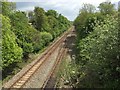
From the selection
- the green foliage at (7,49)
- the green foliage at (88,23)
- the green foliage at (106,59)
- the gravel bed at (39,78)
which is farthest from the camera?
the green foliage at (88,23)

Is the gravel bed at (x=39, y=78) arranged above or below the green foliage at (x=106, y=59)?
below

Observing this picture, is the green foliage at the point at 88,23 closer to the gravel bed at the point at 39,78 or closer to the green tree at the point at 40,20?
the gravel bed at the point at 39,78

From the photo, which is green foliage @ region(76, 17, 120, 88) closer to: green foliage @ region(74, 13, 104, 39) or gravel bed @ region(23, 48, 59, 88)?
gravel bed @ region(23, 48, 59, 88)

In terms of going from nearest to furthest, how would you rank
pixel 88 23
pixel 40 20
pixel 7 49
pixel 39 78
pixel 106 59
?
pixel 106 59 < pixel 39 78 < pixel 7 49 < pixel 88 23 < pixel 40 20

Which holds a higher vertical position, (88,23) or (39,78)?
(88,23)

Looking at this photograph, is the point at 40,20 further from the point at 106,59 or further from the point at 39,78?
the point at 106,59

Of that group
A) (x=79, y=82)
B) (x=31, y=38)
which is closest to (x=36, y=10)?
(x=31, y=38)

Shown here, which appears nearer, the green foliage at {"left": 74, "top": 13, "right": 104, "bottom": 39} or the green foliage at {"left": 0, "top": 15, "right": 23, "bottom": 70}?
the green foliage at {"left": 0, "top": 15, "right": 23, "bottom": 70}

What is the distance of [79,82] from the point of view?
1570 cm

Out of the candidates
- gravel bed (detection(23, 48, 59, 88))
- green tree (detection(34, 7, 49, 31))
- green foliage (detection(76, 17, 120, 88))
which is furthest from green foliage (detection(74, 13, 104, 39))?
green tree (detection(34, 7, 49, 31))

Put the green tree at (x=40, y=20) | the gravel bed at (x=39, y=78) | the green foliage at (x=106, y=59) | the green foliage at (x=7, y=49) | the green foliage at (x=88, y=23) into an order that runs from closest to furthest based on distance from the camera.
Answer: the green foliage at (x=106, y=59)
the gravel bed at (x=39, y=78)
the green foliage at (x=7, y=49)
the green foliage at (x=88, y=23)
the green tree at (x=40, y=20)

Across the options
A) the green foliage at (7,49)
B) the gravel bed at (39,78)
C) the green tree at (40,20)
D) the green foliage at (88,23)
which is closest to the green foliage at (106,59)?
the gravel bed at (39,78)

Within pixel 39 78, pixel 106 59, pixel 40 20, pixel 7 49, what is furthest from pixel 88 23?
pixel 40 20

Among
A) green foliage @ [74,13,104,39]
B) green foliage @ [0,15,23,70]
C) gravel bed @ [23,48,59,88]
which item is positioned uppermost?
green foliage @ [74,13,104,39]
